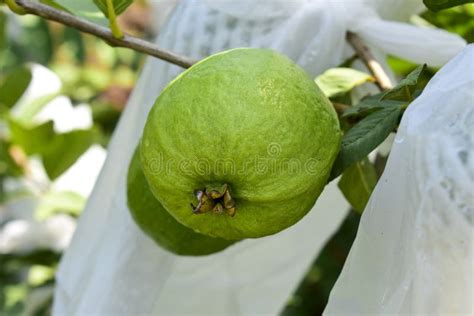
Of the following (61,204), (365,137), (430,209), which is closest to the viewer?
(430,209)

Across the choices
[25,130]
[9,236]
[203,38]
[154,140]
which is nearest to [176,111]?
[154,140]

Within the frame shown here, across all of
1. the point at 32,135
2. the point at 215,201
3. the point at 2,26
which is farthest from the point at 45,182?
the point at 215,201

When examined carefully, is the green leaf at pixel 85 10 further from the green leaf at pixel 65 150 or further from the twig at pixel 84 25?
the green leaf at pixel 65 150

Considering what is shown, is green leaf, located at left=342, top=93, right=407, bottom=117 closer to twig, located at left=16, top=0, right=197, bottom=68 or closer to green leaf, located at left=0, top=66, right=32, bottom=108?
twig, located at left=16, top=0, right=197, bottom=68

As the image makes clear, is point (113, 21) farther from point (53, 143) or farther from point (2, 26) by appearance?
point (2, 26)

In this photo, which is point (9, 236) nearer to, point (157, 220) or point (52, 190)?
point (52, 190)

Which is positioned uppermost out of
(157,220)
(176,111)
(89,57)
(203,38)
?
(176,111)


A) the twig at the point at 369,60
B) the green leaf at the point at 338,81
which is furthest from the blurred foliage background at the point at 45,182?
the green leaf at the point at 338,81
